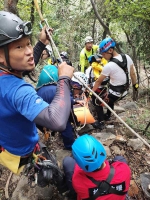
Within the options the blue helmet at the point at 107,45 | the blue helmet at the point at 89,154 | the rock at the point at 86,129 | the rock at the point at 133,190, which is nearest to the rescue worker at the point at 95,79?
the rock at the point at 86,129

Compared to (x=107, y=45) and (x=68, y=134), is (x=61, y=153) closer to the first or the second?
(x=68, y=134)

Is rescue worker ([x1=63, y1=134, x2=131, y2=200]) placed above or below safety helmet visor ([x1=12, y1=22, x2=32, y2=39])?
below

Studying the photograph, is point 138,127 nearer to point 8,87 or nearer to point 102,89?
point 102,89

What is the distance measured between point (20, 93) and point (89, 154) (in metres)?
1.10

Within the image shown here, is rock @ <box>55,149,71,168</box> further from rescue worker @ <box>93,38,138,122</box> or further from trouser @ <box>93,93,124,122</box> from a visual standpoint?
rescue worker @ <box>93,38,138,122</box>

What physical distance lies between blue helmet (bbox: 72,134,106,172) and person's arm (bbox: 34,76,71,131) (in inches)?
30.4

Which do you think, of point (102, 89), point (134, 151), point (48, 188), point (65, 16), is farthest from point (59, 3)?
point (48, 188)

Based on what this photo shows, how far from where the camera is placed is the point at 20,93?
1.51m

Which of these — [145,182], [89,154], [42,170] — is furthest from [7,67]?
[145,182]

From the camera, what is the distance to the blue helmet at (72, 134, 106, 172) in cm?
216

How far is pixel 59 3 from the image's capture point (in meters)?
10.3

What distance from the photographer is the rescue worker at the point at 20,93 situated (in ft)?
4.91

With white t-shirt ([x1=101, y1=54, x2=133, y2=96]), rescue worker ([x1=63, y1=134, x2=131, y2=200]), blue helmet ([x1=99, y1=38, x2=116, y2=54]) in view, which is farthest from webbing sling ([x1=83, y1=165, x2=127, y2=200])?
blue helmet ([x1=99, y1=38, x2=116, y2=54])

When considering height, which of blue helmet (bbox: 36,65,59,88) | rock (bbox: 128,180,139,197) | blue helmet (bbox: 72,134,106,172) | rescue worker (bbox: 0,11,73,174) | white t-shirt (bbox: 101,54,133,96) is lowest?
rock (bbox: 128,180,139,197)
